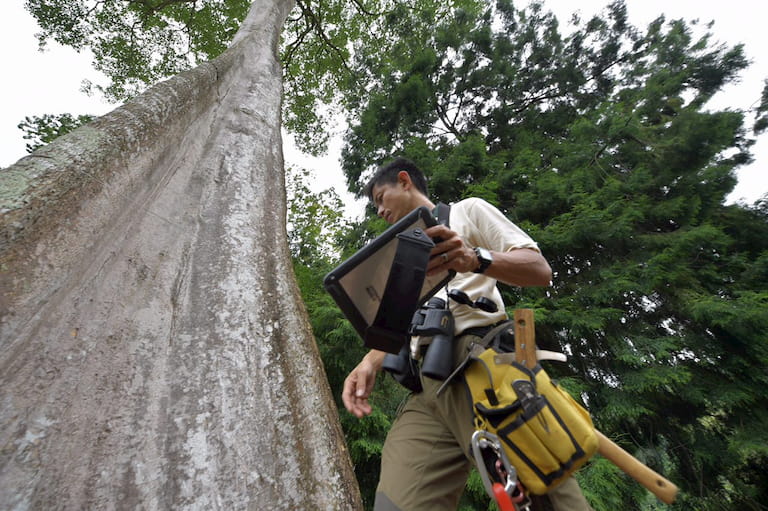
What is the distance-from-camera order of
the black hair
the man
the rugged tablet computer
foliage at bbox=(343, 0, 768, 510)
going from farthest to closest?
1. foliage at bbox=(343, 0, 768, 510)
2. the black hair
3. the man
4. the rugged tablet computer

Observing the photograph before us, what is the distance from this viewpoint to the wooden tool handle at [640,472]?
868 millimetres

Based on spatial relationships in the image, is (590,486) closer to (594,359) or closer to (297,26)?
(594,359)

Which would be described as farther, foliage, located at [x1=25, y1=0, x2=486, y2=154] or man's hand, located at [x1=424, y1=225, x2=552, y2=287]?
foliage, located at [x1=25, y1=0, x2=486, y2=154]

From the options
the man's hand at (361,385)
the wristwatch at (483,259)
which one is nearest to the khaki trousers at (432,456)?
the man's hand at (361,385)

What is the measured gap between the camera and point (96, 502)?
58 centimetres

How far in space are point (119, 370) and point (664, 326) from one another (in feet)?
15.6

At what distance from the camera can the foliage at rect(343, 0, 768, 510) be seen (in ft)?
9.88

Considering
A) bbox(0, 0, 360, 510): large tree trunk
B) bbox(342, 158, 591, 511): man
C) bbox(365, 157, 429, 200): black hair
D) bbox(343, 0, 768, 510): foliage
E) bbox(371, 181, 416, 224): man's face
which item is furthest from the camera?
bbox(343, 0, 768, 510): foliage

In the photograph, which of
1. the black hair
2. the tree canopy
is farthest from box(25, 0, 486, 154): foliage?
the black hair

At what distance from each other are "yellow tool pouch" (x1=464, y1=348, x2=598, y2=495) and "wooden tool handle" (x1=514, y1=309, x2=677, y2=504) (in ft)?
0.15

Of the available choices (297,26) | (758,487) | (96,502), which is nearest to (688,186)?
(758,487)

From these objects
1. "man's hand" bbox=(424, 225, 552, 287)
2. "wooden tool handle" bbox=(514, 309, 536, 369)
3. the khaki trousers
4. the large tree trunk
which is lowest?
the khaki trousers

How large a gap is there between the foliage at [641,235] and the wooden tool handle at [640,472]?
2.07 m

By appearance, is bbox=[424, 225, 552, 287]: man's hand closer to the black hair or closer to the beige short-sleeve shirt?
the beige short-sleeve shirt
